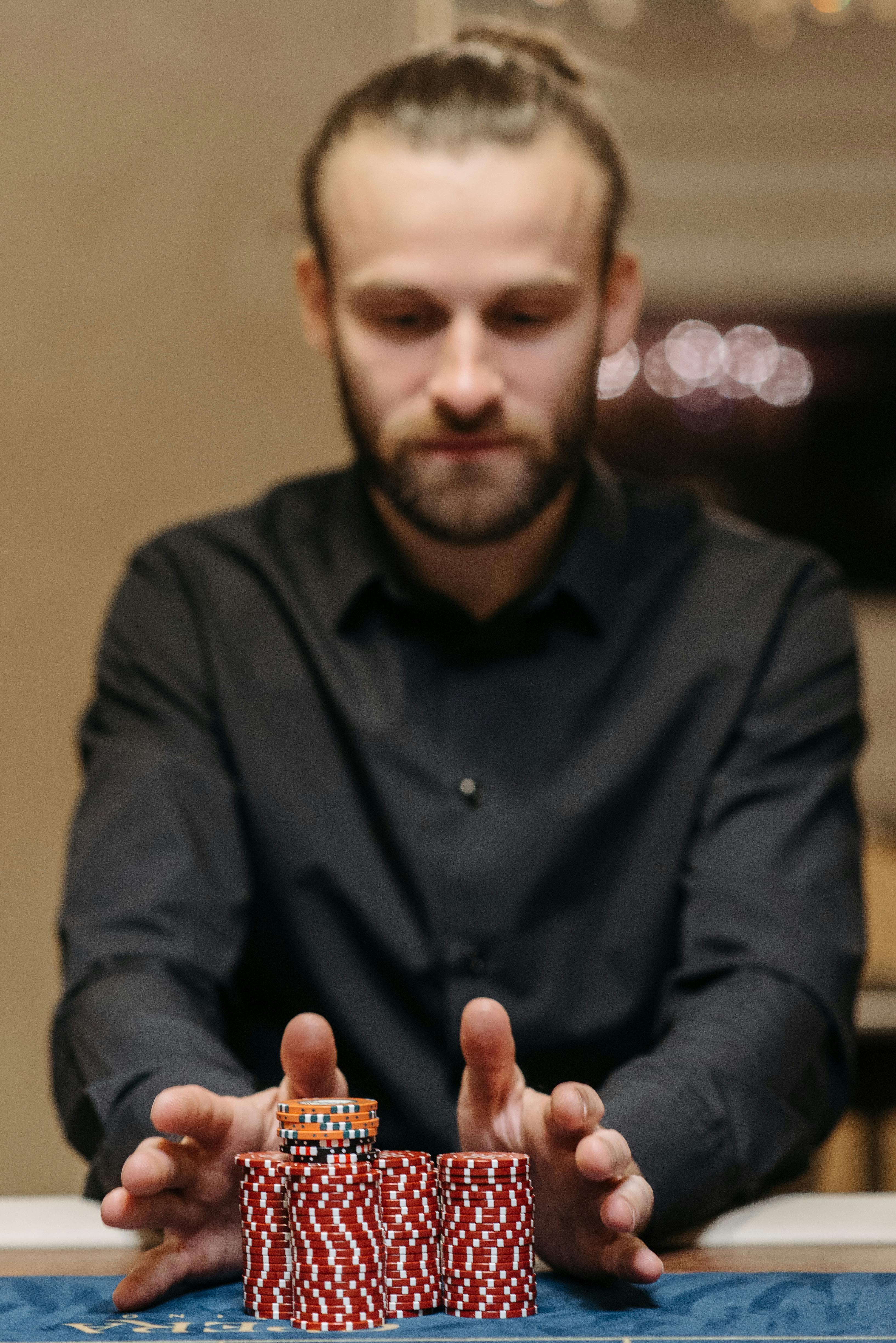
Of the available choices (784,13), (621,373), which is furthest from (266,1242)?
(784,13)

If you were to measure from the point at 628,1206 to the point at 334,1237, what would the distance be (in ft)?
0.66

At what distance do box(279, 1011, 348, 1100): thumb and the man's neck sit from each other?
2.88ft

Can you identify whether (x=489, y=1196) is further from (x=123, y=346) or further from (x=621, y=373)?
(x=621, y=373)

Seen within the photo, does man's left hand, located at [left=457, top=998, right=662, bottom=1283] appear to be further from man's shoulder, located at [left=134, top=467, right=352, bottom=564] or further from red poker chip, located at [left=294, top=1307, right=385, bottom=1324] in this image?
man's shoulder, located at [left=134, top=467, right=352, bottom=564]

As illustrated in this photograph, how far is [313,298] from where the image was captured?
74.4 inches

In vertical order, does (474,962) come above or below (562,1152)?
below

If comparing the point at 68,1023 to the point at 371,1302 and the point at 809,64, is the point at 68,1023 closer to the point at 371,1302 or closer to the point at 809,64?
the point at 371,1302

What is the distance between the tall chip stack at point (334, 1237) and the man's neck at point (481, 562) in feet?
3.33

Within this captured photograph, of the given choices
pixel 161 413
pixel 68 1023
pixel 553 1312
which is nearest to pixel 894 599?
pixel 161 413

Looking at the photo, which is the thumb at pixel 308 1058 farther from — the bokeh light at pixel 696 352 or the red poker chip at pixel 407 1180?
the bokeh light at pixel 696 352

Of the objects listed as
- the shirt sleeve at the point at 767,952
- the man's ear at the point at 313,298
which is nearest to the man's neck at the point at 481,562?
the man's ear at the point at 313,298

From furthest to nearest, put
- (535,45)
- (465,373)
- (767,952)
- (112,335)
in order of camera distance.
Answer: (112,335) < (535,45) < (465,373) < (767,952)

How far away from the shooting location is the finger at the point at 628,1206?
3.11 ft

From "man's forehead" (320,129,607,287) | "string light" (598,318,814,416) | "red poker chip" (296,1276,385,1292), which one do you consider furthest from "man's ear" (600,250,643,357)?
"string light" (598,318,814,416)
